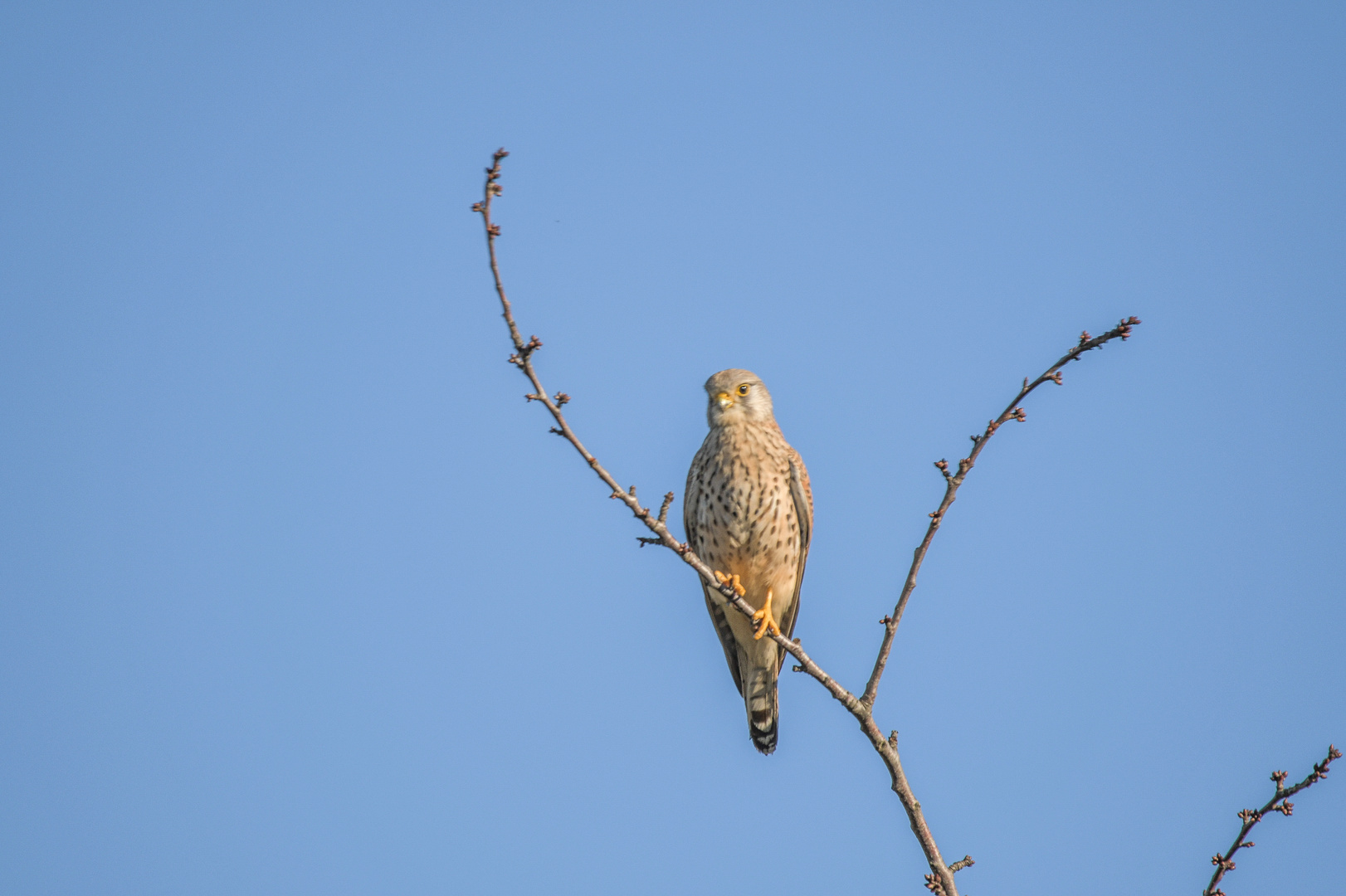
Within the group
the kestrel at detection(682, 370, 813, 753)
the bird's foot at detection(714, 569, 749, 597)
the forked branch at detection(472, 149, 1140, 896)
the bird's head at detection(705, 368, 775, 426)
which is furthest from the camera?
the bird's head at detection(705, 368, 775, 426)

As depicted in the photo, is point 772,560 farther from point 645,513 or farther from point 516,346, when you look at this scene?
point 516,346

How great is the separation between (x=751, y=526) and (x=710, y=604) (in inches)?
25.1

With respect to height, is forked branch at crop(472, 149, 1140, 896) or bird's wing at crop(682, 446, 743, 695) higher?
bird's wing at crop(682, 446, 743, 695)

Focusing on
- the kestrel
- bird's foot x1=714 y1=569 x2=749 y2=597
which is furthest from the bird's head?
bird's foot x1=714 y1=569 x2=749 y2=597

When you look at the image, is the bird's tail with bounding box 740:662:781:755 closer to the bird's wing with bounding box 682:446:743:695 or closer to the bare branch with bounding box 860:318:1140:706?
the bird's wing with bounding box 682:446:743:695

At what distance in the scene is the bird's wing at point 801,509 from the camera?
6.39m

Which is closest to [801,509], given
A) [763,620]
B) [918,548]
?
[763,620]

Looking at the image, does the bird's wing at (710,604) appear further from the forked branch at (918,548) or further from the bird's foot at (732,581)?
the forked branch at (918,548)

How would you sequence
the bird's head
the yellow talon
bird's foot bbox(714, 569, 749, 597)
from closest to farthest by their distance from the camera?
the yellow talon → bird's foot bbox(714, 569, 749, 597) → the bird's head

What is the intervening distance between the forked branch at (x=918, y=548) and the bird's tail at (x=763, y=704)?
2150mm

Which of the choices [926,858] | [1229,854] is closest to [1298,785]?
[1229,854]

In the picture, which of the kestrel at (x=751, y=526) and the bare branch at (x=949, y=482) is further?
the kestrel at (x=751, y=526)

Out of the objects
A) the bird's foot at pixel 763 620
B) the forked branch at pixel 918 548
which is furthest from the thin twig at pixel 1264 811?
the bird's foot at pixel 763 620

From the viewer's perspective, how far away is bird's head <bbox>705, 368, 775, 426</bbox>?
21.3 feet
